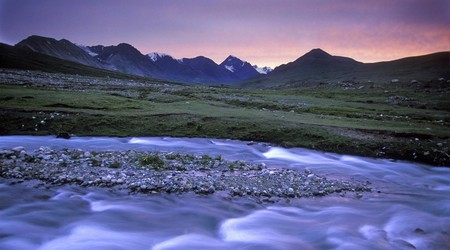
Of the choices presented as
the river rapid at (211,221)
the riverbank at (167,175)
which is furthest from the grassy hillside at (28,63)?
the river rapid at (211,221)

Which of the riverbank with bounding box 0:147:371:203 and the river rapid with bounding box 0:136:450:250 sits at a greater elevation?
the riverbank with bounding box 0:147:371:203

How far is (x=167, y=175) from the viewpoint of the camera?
15.1 metres

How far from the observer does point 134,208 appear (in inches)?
482

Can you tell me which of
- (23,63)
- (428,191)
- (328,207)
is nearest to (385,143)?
(428,191)

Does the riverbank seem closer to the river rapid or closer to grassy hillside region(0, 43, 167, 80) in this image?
the river rapid

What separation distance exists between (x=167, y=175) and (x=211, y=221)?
3.93 m

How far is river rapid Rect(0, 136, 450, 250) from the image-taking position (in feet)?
34.5

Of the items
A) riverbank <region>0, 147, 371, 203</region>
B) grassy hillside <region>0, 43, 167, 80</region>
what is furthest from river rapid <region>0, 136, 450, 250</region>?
grassy hillside <region>0, 43, 167, 80</region>

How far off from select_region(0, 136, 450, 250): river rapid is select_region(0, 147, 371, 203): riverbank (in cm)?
58

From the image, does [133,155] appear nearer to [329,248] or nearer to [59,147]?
[59,147]

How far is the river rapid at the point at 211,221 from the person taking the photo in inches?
414

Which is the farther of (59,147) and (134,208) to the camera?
(59,147)

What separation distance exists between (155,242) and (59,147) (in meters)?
13.0

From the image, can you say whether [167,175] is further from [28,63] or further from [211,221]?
[28,63]
